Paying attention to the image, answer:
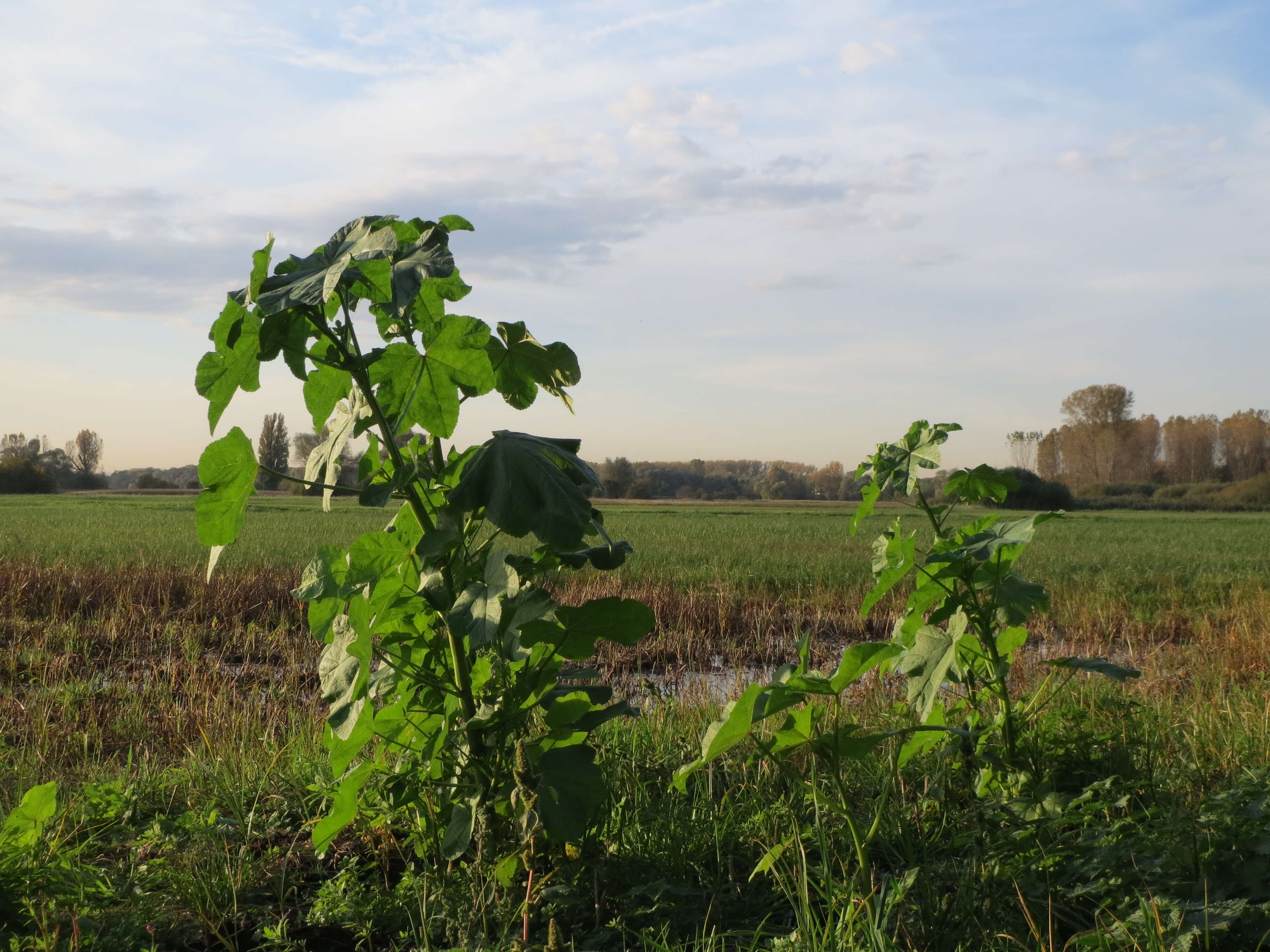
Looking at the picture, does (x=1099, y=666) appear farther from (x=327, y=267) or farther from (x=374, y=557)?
(x=327, y=267)

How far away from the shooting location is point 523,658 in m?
1.71

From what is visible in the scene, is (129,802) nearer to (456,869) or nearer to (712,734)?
(456,869)

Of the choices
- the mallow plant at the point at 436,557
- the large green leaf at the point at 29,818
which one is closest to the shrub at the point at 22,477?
the large green leaf at the point at 29,818

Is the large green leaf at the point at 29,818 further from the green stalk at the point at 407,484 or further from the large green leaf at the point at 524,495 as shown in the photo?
the large green leaf at the point at 524,495

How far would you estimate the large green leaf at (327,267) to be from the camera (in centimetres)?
146

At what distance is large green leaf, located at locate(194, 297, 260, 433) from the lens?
1.71 m

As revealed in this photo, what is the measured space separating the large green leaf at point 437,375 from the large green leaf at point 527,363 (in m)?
0.19

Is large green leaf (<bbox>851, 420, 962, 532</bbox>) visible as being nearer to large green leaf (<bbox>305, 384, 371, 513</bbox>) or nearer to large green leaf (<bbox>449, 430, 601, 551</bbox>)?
large green leaf (<bbox>449, 430, 601, 551</bbox>)

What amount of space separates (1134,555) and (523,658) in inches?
677

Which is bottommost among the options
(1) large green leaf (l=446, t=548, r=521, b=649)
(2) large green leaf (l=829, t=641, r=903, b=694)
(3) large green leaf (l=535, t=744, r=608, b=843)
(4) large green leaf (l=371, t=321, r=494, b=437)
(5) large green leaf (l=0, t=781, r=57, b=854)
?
(5) large green leaf (l=0, t=781, r=57, b=854)

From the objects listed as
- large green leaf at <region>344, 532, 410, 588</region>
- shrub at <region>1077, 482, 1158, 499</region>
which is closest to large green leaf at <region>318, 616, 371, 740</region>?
large green leaf at <region>344, 532, 410, 588</region>

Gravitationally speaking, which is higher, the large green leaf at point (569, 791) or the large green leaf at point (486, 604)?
the large green leaf at point (486, 604)

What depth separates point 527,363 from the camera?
200 centimetres

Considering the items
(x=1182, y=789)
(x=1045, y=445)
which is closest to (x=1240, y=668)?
(x=1182, y=789)
